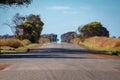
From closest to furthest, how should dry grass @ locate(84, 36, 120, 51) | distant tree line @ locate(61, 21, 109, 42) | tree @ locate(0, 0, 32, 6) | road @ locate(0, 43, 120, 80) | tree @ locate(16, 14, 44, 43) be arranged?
1. road @ locate(0, 43, 120, 80)
2. tree @ locate(0, 0, 32, 6)
3. dry grass @ locate(84, 36, 120, 51)
4. tree @ locate(16, 14, 44, 43)
5. distant tree line @ locate(61, 21, 109, 42)

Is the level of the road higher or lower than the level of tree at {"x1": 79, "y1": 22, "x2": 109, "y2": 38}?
lower

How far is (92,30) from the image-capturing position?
14138cm

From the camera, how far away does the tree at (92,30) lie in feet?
458

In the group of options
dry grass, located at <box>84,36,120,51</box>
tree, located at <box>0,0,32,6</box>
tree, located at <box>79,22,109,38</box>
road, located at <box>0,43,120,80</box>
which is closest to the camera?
road, located at <box>0,43,120,80</box>

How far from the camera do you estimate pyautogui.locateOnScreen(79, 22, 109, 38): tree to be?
140 metres

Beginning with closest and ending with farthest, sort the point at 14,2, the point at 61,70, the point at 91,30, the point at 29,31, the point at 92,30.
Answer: the point at 61,70 → the point at 14,2 → the point at 29,31 → the point at 91,30 → the point at 92,30

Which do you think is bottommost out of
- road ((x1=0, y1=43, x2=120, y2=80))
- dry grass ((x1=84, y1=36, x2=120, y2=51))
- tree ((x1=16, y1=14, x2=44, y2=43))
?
road ((x1=0, y1=43, x2=120, y2=80))

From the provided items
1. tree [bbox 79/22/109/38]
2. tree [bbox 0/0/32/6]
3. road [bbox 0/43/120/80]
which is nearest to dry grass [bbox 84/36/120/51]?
tree [bbox 0/0/32/6]

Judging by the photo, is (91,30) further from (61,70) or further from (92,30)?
(61,70)

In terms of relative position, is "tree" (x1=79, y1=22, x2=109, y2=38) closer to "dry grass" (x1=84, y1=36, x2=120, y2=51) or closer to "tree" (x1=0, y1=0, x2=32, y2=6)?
"dry grass" (x1=84, y1=36, x2=120, y2=51)

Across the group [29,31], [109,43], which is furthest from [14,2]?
[29,31]

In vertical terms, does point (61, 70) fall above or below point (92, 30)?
below

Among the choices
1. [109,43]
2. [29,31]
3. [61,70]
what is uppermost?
[29,31]

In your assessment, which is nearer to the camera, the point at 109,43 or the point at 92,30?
the point at 109,43
